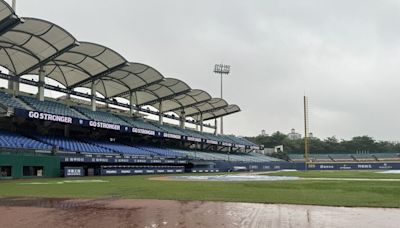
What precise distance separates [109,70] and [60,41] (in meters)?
10.6

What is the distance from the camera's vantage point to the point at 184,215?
11922 millimetres

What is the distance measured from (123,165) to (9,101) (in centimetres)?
1383

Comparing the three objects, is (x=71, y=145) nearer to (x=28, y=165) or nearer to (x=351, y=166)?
(x=28, y=165)

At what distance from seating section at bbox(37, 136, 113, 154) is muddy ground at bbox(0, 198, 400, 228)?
92.6ft

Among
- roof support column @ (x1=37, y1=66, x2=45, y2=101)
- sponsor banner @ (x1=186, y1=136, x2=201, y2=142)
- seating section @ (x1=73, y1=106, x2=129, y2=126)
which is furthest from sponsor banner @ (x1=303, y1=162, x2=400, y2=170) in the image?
roof support column @ (x1=37, y1=66, x2=45, y2=101)

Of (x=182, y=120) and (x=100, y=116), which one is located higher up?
(x=182, y=120)

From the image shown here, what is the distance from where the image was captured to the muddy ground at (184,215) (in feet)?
34.4

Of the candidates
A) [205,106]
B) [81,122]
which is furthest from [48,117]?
[205,106]

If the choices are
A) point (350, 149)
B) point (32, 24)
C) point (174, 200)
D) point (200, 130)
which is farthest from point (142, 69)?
point (350, 149)

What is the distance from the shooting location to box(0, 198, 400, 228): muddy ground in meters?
10.5

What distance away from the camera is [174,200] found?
16172 millimetres

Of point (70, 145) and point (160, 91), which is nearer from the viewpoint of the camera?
point (70, 145)

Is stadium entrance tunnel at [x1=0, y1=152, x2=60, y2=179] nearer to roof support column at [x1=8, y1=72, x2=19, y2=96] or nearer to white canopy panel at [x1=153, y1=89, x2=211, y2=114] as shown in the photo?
roof support column at [x1=8, y1=72, x2=19, y2=96]

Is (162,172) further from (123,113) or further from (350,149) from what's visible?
(350,149)
